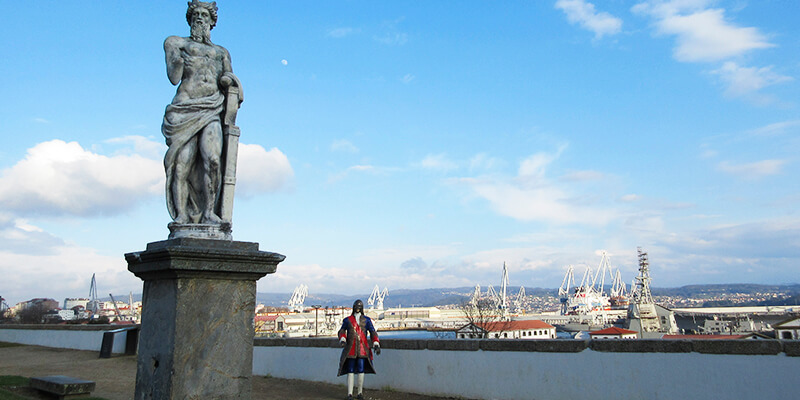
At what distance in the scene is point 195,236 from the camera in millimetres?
4438

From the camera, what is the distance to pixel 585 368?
6.63 metres

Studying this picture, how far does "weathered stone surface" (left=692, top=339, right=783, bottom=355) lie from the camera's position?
5.41 meters

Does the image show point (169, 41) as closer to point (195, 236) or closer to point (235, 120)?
point (235, 120)

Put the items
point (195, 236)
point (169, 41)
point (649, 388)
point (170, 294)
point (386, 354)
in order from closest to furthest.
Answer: point (170, 294) < point (195, 236) < point (169, 41) < point (649, 388) < point (386, 354)

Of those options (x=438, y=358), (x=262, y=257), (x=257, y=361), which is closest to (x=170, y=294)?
(x=262, y=257)

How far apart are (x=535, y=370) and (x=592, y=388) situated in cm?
76

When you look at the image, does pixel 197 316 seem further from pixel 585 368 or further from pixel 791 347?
pixel 791 347

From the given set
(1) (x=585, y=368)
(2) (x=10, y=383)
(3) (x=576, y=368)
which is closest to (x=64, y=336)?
(2) (x=10, y=383)

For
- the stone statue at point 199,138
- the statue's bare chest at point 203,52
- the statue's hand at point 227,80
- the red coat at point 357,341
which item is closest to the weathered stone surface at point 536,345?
the red coat at point 357,341

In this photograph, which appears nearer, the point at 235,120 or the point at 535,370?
the point at 235,120

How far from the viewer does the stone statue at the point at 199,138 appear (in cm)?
468

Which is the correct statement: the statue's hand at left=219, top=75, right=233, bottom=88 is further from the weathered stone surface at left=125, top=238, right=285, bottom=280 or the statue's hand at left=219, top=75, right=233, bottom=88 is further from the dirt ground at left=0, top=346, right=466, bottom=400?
the dirt ground at left=0, top=346, right=466, bottom=400

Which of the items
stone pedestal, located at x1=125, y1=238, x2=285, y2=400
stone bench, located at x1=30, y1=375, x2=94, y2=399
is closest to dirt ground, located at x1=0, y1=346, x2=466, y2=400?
stone bench, located at x1=30, y1=375, x2=94, y2=399

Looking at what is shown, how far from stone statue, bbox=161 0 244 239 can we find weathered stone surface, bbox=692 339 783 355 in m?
5.20
